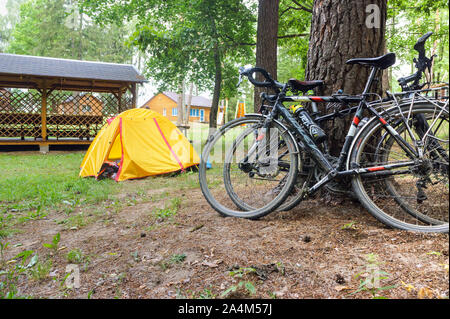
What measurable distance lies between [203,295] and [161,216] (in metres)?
1.56

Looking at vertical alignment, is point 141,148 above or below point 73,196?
above

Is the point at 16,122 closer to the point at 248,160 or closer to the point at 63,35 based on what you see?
the point at 248,160

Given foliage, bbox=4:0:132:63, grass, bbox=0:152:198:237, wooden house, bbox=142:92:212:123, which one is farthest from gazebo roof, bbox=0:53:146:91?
wooden house, bbox=142:92:212:123

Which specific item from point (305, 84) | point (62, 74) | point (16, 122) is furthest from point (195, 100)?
point (305, 84)

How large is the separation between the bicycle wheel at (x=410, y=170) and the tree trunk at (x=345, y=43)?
447 mm

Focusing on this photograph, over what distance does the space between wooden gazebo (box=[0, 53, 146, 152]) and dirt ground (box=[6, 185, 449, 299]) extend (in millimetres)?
10869

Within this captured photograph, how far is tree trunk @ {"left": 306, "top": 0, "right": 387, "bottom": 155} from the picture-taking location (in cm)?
241

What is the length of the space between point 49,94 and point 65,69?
125cm

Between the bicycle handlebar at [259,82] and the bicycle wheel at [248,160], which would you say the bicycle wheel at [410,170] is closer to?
the bicycle wheel at [248,160]

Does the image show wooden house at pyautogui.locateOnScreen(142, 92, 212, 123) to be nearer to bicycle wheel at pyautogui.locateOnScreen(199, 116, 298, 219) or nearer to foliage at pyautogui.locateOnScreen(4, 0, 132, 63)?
foliage at pyautogui.locateOnScreen(4, 0, 132, 63)

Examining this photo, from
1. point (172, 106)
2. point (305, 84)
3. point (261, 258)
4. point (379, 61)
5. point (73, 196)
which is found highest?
point (172, 106)

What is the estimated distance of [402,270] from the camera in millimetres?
1405

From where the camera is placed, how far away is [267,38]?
20.1 feet
